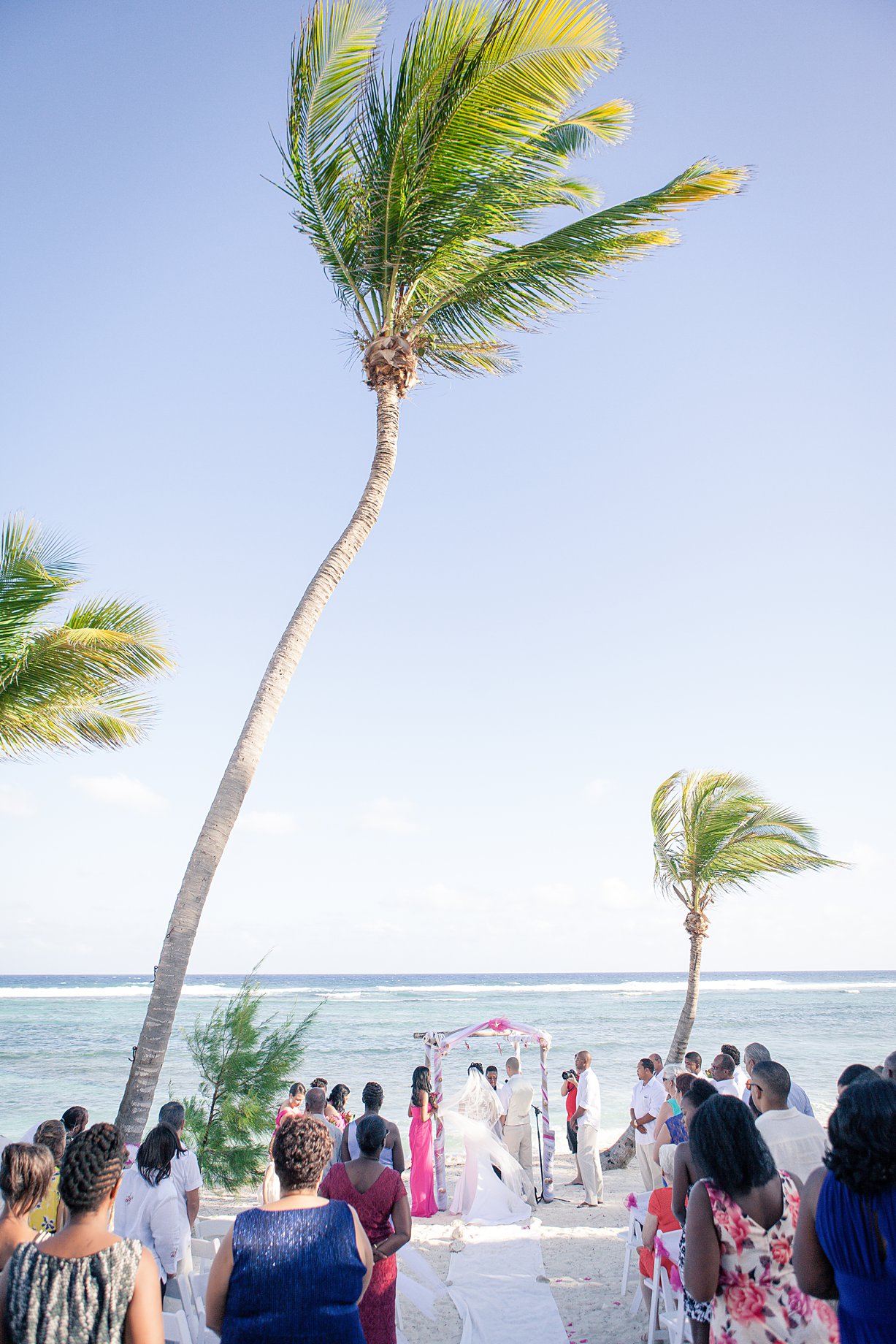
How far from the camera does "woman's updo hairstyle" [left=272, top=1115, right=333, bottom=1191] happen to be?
9.04ft

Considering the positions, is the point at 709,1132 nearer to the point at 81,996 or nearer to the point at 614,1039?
the point at 614,1039

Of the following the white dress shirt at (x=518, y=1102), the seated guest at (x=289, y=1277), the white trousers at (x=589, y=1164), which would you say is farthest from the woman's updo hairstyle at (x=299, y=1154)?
the white trousers at (x=589, y=1164)

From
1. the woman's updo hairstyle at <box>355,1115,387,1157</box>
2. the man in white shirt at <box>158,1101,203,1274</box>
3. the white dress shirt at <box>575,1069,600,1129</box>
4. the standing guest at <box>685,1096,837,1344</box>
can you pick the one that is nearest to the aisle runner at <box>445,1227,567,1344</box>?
the white dress shirt at <box>575,1069,600,1129</box>

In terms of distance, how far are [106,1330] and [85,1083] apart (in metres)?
25.5

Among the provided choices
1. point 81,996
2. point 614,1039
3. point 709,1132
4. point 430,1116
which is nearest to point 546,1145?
point 430,1116

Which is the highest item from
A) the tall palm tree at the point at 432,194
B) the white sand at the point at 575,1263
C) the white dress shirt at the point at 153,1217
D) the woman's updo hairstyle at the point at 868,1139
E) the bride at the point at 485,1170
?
the tall palm tree at the point at 432,194

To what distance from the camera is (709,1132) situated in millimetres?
2986

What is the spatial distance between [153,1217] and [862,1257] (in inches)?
137

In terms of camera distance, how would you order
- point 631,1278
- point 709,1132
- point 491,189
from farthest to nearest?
point 491,189 → point 631,1278 → point 709,1132

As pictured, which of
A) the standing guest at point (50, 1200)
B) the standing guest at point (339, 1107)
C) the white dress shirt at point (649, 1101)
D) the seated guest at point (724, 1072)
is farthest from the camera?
the white dress shirt at point (649, 1101)

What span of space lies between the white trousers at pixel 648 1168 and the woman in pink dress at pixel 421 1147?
9.43ft

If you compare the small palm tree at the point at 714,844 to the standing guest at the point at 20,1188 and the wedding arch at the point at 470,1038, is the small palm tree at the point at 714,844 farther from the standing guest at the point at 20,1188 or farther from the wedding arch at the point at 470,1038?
the standing guest at the point at 20,1188

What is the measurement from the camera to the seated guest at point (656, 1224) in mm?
5207

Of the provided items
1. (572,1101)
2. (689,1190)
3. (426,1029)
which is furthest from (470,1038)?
(426,1029)
